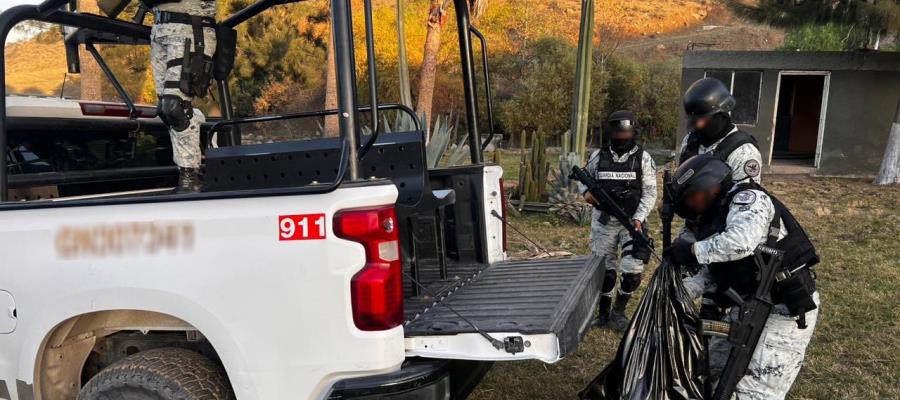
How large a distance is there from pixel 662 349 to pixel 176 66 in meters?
2.50

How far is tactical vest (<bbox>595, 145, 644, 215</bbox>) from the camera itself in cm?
494

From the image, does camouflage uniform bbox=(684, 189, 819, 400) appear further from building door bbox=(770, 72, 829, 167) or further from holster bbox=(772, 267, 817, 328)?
building door bbox=(770, 72, 829, 167)

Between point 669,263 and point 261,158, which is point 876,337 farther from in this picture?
point 261,158

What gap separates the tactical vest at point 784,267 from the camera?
8.89 feet

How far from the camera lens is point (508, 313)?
246 centimetres

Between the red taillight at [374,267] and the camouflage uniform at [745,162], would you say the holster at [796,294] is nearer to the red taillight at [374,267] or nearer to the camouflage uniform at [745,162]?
the camouflage uniform at [745,162]

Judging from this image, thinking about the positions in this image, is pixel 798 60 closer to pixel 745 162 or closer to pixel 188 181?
pixel 745 162

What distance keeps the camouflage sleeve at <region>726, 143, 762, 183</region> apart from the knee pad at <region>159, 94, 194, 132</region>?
268 centimetres

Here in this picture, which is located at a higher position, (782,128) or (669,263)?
(669,263)

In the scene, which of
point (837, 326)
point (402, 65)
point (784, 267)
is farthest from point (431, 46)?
point (784, 267)

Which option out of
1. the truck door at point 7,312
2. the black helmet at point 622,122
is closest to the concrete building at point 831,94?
the black helmet at point 622,122

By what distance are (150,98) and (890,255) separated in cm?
2358

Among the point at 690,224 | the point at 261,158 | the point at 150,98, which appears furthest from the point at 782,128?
the point at 150,98

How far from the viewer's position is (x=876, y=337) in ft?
14.9
